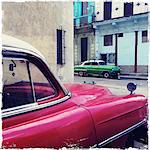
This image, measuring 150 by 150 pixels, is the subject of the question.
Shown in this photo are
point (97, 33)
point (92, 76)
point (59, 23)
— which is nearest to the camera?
point (59, 23)

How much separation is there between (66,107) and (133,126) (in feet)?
1.85

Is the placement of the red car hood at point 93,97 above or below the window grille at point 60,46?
below

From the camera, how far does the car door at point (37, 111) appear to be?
117cm

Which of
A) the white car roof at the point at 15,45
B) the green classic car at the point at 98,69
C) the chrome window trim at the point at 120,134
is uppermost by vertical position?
the white car roof at the point at 15,45

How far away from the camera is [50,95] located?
5.04 ft

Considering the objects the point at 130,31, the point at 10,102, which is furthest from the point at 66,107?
the point at 130,31

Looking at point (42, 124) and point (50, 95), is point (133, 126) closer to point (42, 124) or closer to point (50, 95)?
point (50, 95)

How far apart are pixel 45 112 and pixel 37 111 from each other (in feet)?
0.14

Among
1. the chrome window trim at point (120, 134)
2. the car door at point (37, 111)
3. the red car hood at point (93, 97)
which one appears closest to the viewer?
the car door at point (37, 111)

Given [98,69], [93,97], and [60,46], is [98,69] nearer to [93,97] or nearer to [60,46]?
[60,46]

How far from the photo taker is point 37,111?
53.5 inches

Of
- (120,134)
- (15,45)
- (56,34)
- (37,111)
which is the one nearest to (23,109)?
(37,111)

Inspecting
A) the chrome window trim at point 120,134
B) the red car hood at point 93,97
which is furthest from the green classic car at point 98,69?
the chrome window trim at point 120,134

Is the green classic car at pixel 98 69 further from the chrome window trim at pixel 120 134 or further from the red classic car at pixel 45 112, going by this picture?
the red classic car at pixel 45 112
